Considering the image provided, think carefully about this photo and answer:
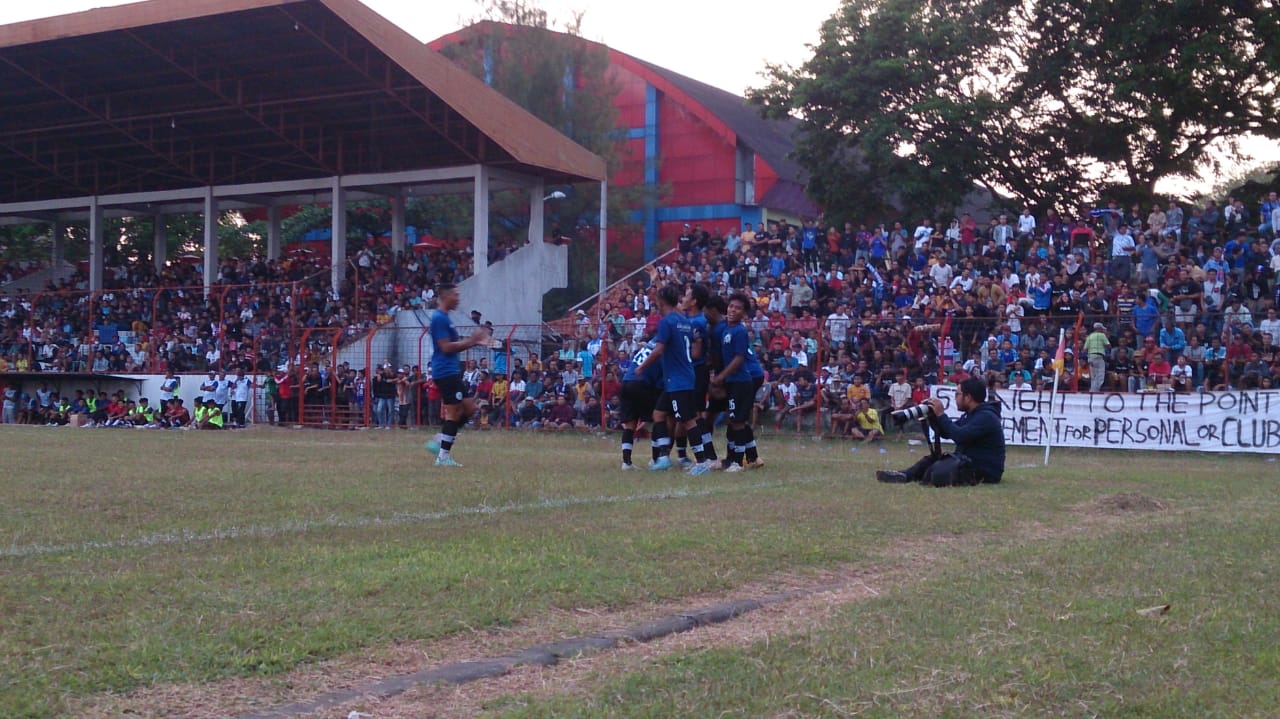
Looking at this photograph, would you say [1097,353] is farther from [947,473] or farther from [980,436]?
[947,473]

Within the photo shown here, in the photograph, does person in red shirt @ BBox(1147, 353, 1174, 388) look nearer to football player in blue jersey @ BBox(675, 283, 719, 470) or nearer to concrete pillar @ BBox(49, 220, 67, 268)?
football player in blue jersey @ BBox(675, 283, 719, 470)

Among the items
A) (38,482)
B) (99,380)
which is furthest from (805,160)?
Result: (38,482)

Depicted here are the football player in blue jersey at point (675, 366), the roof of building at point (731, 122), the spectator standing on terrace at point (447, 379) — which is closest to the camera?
the football player in blue jersey at point (675, 366)

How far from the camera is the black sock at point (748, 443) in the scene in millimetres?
13727

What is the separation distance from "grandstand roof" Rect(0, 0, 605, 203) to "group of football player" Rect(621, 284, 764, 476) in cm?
1962

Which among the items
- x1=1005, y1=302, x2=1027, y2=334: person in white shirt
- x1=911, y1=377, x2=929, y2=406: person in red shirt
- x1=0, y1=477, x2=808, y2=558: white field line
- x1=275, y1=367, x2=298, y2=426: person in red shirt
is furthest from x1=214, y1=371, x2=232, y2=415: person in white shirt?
x1=0, y1=477, x2=808, y2=558: white field line

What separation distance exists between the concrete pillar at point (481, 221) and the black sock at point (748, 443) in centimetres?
2238

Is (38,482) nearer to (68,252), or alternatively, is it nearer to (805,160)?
(805,160)

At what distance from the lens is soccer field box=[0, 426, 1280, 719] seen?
14.4ft

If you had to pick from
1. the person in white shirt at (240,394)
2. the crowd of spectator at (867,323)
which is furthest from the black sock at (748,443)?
the person in white shirt at (240,394)

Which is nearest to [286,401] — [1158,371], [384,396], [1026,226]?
[384,396]

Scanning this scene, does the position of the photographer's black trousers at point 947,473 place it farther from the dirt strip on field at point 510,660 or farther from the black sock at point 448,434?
the dirt strip on field at point 510,660

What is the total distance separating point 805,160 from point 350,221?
25.2 metres

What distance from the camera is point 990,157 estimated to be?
3566 cm
